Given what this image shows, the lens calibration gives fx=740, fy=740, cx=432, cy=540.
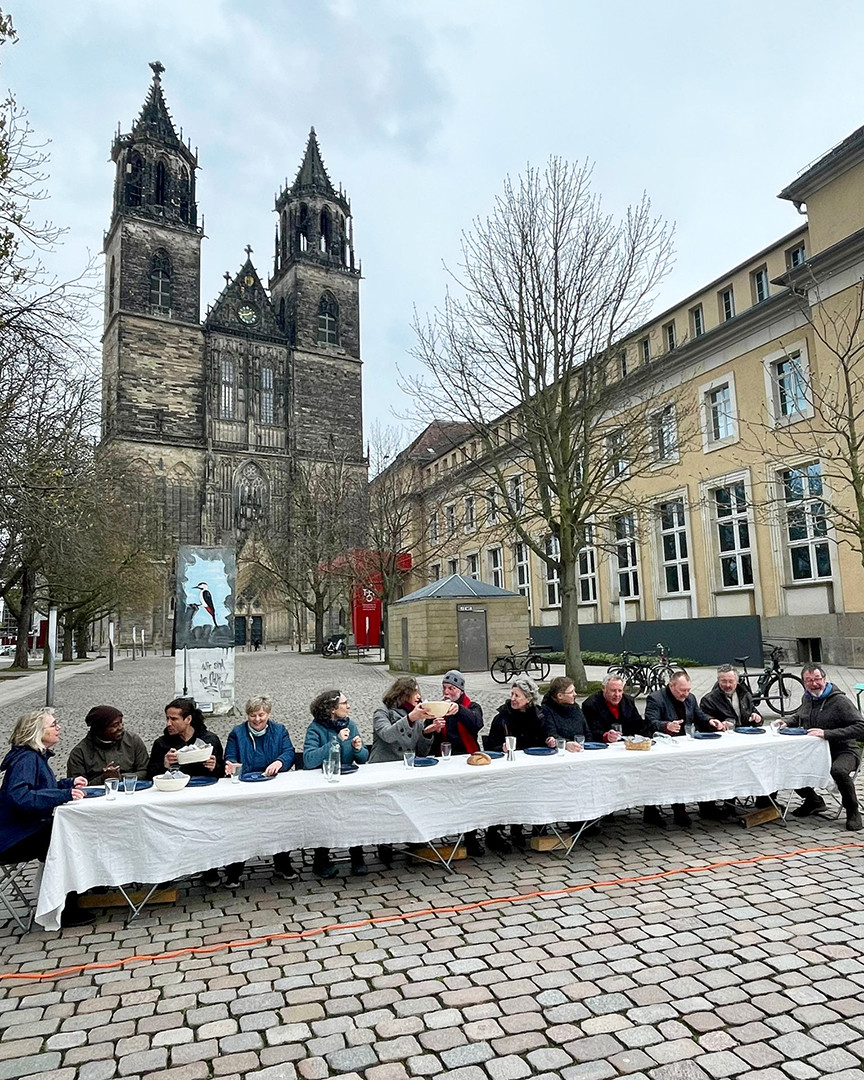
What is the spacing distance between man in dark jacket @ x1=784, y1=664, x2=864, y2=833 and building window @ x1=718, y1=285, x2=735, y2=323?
21.3m

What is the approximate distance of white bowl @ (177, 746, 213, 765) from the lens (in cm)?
512

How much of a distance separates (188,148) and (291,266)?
12946 mm

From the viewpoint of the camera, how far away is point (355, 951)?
3.95 meters

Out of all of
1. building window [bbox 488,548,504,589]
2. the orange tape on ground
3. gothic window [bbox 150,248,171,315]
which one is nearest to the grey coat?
the orange tape on ground

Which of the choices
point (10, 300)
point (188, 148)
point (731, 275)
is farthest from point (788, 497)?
point (188, 148)

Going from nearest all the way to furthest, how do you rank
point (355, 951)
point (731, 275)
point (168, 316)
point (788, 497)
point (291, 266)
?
point (355, 951)
point (788, 497)
point (731, 275)
point (168, 316)
point (291, 266)

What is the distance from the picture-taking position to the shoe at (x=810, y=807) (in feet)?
20.8

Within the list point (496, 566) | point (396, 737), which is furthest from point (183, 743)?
point (496, 566)

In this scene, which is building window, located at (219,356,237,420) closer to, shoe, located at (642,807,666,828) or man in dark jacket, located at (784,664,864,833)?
shoe, located at (642,807,666,828)

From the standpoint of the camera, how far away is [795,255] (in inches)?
882

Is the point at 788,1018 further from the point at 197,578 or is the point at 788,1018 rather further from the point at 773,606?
the point at 773,606

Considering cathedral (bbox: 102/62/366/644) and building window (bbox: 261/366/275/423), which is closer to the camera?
cathedral (bbox: 102/62/366/644)

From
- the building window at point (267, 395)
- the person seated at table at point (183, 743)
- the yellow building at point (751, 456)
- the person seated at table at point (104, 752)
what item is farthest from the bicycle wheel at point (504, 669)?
Answer: the building window at point (267, 395)

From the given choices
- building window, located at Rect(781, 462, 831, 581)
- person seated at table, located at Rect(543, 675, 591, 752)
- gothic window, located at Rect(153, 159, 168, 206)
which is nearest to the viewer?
person seated at table, located at Rect(543, 675, 591, 752)
